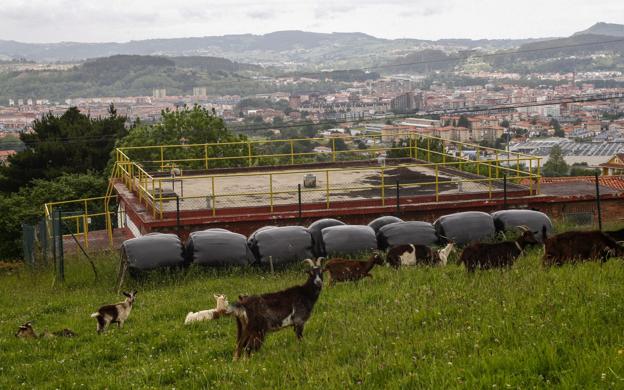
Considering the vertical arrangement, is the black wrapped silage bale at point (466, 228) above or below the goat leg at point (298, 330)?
below

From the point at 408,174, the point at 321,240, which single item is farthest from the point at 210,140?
the point at 321,240

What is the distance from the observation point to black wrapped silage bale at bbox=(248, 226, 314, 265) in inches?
699

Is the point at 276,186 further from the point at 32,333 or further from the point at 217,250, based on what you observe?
the point at 32,333

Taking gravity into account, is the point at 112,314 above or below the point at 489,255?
below

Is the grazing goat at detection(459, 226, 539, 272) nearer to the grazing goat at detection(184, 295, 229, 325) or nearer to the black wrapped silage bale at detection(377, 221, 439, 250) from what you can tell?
the grazing goat at detection(184, 295, 229, 325)

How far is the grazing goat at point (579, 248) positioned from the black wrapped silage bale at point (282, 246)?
594 cm

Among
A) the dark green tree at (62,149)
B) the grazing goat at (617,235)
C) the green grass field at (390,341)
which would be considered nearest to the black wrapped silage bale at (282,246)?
the green grass field at (390,341)

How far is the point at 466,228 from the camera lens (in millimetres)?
18828

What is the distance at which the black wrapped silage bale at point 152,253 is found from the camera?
17.1 m

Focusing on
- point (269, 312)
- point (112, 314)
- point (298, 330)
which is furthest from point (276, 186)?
point (269, 312)

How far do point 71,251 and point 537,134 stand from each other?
111 metres

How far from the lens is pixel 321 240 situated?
18281 millimetres

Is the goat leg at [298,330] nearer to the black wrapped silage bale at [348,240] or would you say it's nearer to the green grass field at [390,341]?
the green grass field at [390,341]

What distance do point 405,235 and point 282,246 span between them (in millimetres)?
2662
